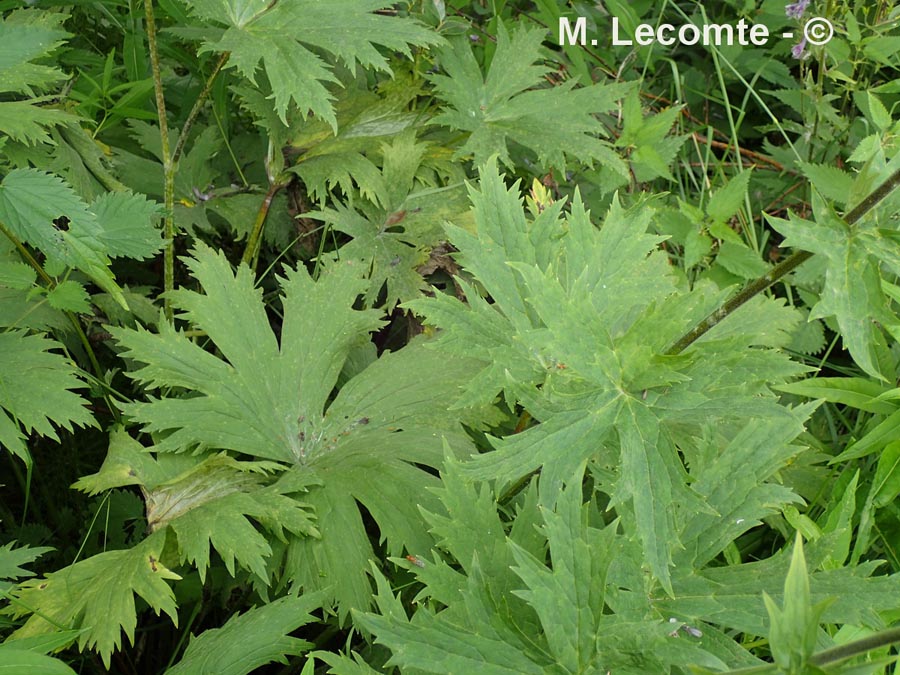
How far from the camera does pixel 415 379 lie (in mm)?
1617

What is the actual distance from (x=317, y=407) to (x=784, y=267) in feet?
2.94

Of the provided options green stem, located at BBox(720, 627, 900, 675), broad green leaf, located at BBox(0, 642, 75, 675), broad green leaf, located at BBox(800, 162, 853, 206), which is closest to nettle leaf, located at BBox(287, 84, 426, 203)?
broad green leaf, located at BBox(800, 162, 853, 206)

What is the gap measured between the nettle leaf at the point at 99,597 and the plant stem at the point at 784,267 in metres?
0.88

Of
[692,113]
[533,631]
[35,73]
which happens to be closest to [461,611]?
[533,631]

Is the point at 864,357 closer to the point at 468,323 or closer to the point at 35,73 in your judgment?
the point at 468,323

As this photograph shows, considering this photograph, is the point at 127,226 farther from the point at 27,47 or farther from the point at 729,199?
the point at 729,199

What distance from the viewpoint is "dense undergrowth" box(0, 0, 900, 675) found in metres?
1.04

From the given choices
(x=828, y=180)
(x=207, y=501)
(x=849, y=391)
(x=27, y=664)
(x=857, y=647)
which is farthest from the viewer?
(x=828, y=180)

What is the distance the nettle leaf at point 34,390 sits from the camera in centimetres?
138

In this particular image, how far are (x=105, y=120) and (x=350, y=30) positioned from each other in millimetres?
715

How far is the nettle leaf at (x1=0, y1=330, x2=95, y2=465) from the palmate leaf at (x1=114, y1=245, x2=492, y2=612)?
0.11 meters

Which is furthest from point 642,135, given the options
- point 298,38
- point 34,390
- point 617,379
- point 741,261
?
point 34,390

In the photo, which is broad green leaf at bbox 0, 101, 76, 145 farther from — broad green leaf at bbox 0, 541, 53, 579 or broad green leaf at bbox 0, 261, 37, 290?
broad green leaf at bbox 0, 541, 53, 579

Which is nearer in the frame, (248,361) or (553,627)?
(553,627)
